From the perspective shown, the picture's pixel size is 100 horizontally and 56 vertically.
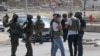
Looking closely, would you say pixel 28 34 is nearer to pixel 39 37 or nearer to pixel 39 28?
pixel 39 28

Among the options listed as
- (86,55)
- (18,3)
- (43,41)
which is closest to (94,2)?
(18,3)

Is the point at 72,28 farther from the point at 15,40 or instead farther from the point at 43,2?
the point at 43,2

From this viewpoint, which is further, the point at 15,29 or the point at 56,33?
the point at 15,29

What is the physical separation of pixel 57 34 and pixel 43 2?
448ft

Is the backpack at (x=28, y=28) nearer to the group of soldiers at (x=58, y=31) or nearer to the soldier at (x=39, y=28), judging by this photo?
the group of soldiers at (x=58, y=31)

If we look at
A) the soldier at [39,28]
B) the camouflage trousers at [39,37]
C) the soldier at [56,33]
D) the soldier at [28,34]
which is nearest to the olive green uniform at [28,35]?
the soldier at [28,34]

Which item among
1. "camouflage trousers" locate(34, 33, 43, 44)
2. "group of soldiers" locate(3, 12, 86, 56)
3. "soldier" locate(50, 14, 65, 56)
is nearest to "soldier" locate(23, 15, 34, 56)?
"group of soldiers" locate(3, 12, 86, 56)

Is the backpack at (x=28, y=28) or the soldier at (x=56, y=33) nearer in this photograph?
the soldier at (x=56, y=33)

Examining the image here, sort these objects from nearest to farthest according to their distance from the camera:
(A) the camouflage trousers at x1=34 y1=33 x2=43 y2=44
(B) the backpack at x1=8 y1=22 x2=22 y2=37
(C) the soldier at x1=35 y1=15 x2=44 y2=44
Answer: (B) the backpack at x1=8 y1=22 x2=22 y2=37 < (C) the soldier at x1=35 y1=15 x2=44 y2=44 < (A) the camouflage trousers at x1=34 y1=33 x2=43 y2=44

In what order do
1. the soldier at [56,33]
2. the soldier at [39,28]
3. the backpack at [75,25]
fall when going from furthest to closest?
the soldier at [39,28], the backpack at [75,25], the soldier at [56,33]

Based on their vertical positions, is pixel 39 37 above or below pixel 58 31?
below

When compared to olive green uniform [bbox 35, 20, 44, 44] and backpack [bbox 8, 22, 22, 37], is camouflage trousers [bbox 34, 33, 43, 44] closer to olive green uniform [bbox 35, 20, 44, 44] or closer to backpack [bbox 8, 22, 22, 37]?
olive green uniform [bbox 35, 20, 44, 44]

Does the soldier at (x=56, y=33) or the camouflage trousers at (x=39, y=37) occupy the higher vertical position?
the soldier at (x=56, y=33)

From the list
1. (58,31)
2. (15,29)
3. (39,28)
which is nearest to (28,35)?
(15,29)
